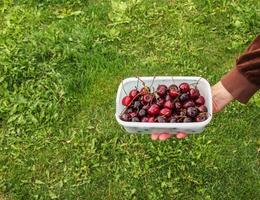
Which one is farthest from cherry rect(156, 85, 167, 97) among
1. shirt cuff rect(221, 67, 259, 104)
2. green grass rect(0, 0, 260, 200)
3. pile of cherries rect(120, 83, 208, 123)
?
green grass rect(0, 0, 260, 200)

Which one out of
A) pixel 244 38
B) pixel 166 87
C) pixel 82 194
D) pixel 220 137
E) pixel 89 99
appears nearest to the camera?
pixel 166 87

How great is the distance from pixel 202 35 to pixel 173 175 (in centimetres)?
158

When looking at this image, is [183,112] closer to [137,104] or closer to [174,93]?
[174,93]

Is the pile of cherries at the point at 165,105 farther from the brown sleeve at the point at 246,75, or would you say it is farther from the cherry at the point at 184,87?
the brown sleeve at the point at 246,75

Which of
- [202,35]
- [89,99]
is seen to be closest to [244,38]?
[202,35]

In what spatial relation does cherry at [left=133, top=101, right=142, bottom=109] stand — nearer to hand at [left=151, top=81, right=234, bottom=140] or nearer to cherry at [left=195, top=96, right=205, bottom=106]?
hand at [left=151, top=81, right=234, bottom=140]

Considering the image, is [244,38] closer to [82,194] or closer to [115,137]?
[115,137]

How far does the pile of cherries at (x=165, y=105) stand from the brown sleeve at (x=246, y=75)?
7.8 inches

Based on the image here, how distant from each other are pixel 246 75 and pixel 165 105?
1.65ft

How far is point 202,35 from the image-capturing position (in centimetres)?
477

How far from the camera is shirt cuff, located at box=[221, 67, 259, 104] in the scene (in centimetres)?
298

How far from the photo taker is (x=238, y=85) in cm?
301

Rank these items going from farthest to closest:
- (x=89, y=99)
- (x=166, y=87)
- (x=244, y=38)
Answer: (x=244, y=38)
(x=89, y=99)
(x=166, y=87)

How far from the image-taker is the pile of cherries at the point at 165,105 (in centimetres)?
300
